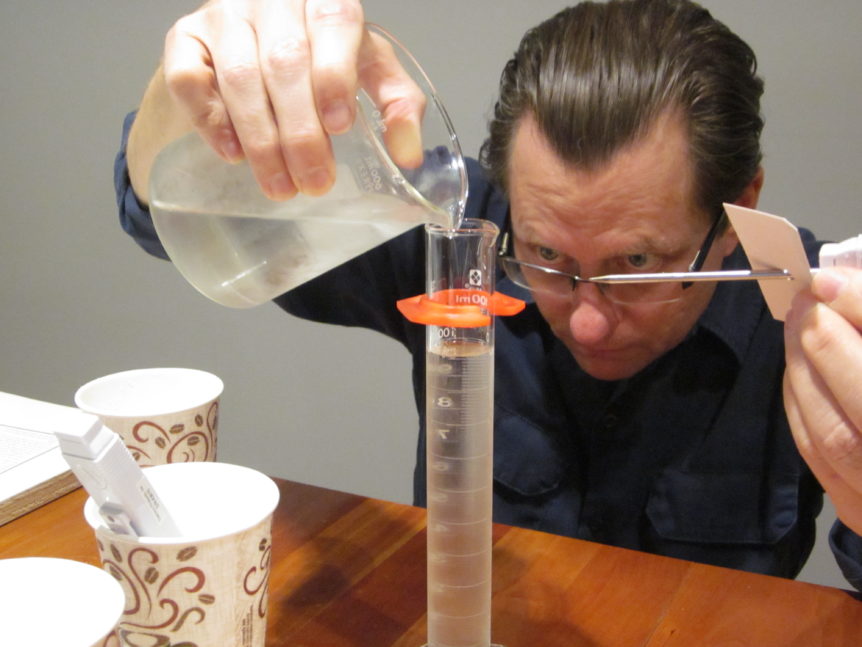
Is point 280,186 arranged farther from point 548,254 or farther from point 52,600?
point 548,254

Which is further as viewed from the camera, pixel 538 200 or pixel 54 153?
pixel 54 153

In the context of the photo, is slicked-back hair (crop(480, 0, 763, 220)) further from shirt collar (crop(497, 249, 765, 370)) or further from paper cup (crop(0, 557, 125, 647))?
paper cup (crop(0, 557, 125, 647))

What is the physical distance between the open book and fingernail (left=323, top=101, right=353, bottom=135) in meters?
0.42

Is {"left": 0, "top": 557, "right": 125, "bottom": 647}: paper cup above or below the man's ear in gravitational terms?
below

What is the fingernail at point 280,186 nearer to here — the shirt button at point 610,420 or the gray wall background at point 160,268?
the shirt button at point 610,420

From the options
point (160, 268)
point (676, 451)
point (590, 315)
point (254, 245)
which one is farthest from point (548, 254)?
point (160, 268)

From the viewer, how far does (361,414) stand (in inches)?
72.4

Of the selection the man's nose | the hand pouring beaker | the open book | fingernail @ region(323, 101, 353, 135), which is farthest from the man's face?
the open book

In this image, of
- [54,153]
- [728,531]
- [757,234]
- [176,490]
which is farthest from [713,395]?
[54,153]

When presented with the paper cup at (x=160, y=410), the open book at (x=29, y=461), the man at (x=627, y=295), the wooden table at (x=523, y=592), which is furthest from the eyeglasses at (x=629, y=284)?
the open book at (x=29, y=461)

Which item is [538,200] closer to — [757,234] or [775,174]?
[757,234]

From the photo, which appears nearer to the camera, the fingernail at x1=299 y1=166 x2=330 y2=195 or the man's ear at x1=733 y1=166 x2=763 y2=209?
the fingernail at x1=299 y1=166 x2=330 y2=195

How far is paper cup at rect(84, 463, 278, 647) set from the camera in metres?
0.44

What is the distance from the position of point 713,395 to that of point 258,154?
0.72 meters
